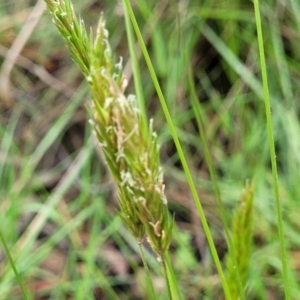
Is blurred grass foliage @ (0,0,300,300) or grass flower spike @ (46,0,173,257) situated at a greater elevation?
grass flower spike @ (46,0,173,257)

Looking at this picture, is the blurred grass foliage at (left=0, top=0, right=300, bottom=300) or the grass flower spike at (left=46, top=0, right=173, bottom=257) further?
the blurred grass foliage at (left=0, top=0, right=300, bottom=300)

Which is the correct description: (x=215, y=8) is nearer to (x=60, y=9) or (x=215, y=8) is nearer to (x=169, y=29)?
(x=169, y=29)

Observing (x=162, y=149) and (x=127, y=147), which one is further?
(x=162, y=149)

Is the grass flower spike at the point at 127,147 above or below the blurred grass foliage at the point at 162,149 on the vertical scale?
above

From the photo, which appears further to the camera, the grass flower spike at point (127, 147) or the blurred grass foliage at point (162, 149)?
the blurred grass foliage at point (162, 149)

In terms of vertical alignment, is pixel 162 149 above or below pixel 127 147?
below
